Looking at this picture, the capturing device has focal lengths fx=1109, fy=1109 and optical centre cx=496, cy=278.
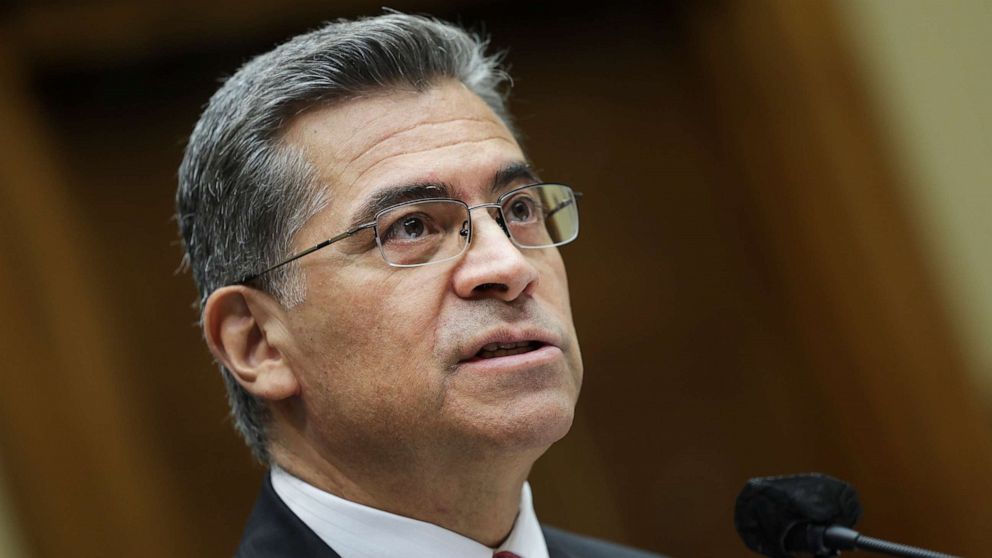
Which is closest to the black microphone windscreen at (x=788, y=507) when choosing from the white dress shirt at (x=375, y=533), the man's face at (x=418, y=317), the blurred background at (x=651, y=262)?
the man's face at (x=418, y=317)

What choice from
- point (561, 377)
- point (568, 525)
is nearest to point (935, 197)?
point (568, 525)

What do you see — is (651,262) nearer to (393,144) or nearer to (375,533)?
(393,144)

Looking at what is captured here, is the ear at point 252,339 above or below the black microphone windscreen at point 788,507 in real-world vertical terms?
above

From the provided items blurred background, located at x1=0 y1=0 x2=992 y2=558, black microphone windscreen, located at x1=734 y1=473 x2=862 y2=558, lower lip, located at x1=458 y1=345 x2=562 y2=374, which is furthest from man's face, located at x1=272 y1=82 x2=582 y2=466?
blurred background, located at x1=0 y1=0 x2=992 y2=558

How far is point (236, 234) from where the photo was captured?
6.81ft

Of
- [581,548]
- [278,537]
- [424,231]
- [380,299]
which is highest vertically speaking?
[424,231]

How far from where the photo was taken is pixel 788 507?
1.84m

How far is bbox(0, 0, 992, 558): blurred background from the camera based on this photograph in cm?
349

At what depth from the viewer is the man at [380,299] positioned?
185cm

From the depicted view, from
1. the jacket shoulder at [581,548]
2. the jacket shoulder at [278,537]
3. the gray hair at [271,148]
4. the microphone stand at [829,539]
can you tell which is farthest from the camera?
the jacket shoulder at [581,548]

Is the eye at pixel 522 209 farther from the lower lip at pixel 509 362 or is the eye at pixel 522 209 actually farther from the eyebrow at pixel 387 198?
the lower lip at pixel 509 362

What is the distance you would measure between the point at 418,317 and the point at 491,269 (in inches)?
5.7

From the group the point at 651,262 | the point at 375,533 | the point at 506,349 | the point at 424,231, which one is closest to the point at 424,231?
the point at 424,231

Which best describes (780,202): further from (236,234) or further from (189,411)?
(236,234)
